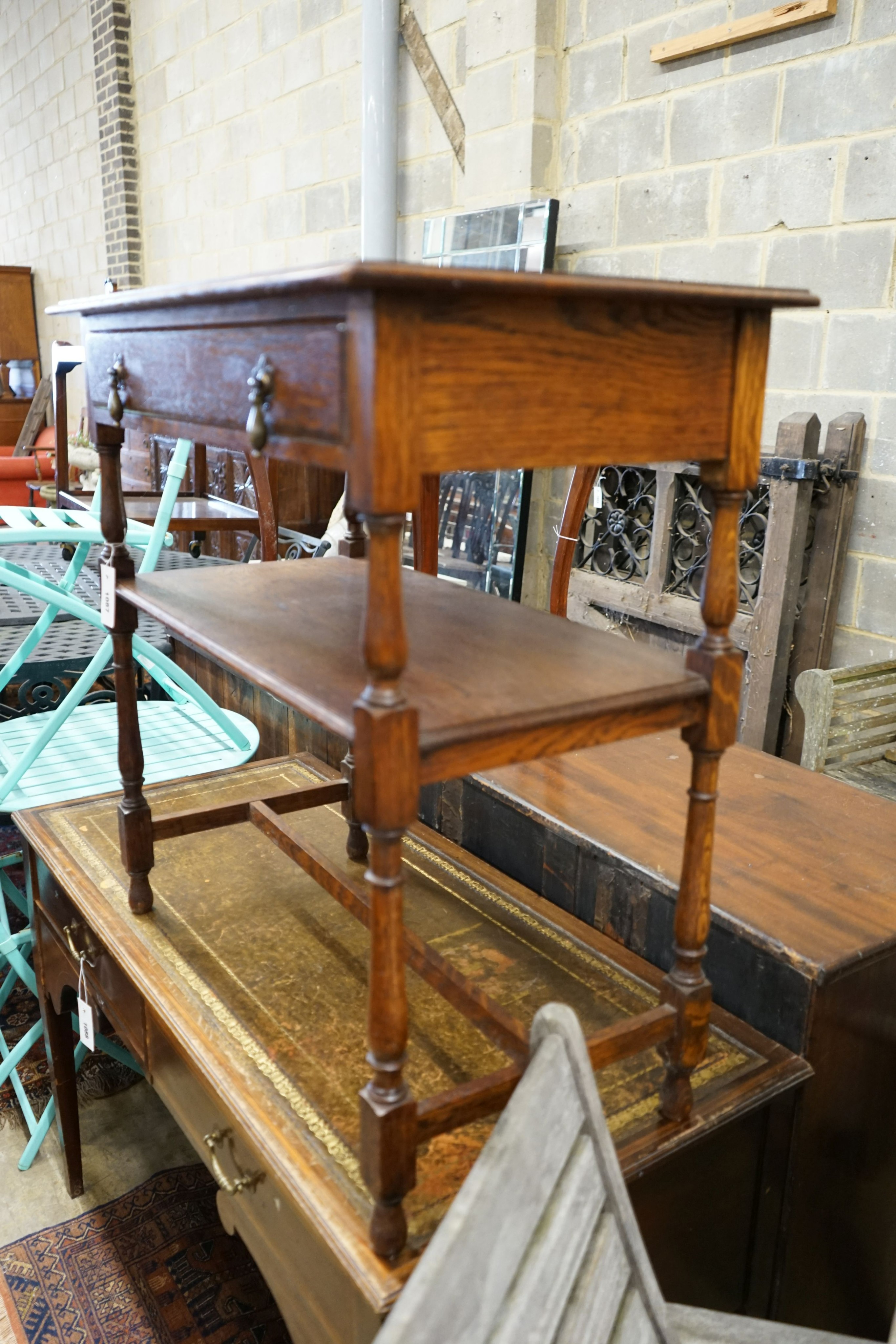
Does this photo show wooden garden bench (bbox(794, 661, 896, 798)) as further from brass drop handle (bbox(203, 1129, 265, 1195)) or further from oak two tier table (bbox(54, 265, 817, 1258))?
brass drop handle (bbox(203, 1129, 265, 1195))

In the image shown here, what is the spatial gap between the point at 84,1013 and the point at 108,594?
2.38 feet

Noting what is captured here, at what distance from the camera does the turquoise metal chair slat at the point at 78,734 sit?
6.12ft

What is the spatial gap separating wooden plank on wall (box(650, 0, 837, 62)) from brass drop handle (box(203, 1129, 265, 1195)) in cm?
271

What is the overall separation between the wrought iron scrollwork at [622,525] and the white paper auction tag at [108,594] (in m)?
1.77

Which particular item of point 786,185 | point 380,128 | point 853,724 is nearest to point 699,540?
point 853,724

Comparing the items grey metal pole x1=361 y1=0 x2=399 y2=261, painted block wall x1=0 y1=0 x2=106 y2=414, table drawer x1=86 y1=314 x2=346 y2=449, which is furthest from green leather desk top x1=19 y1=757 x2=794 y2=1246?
painted block wall x1=0 y1=0 x2=106 y2=414

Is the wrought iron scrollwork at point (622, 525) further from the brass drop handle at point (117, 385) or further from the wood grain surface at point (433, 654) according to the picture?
the brass drop handle at point (117, 385)

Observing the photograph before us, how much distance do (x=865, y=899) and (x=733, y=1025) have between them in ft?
0.77

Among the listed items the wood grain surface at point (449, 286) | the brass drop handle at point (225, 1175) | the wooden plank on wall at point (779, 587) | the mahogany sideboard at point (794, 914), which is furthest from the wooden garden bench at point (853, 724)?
the brass drop handle at point (225, 1175)

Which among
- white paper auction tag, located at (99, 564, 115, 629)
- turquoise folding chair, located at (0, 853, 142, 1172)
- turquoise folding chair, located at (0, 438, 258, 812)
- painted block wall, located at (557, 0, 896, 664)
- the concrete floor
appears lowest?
the concrete floor

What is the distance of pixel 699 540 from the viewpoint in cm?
275

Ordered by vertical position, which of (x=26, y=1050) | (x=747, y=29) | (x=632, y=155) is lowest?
(x=26, y=1050)

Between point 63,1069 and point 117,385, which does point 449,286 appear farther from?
point 63,1069

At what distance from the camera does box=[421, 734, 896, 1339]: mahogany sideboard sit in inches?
47.6
